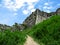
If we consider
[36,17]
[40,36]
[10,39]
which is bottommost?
[40,36]

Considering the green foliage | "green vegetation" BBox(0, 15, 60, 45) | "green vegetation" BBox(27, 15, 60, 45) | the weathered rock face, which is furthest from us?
the weathered rock face

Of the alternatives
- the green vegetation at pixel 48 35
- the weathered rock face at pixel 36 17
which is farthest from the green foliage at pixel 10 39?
the weathered rock face at pixel 36 17

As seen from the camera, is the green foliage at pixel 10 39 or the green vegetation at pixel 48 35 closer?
the green foliage at pixel 10 39

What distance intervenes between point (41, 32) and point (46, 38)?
1683 millimetres

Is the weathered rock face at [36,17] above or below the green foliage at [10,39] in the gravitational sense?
above

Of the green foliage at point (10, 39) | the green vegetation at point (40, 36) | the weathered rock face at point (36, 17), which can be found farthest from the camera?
the weathered rock face at point (36, 17)

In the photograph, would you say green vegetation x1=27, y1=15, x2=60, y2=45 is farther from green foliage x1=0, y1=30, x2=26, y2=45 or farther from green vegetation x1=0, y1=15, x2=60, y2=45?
green foliage x1=0, y1=30, x2=26, y2=45

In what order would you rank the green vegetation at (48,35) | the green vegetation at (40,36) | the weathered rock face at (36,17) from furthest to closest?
the weathered rock face at (36,17)
the green vegetation at (48,35)
the green vegetation at (40,36)

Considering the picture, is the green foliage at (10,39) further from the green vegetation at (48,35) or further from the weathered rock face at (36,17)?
the weathered rock face at (36,17)

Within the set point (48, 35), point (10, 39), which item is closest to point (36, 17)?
point (48, 35)

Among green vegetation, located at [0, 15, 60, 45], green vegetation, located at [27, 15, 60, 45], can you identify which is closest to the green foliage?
green vegetation, located at [0, 15, 60, 45]

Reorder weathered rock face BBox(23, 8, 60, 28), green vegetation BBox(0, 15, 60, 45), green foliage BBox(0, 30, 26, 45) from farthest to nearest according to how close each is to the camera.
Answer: weathered rock face BBox(23, 8, 60, 28)
green vegetation BBox(0, 15, 60, 45)
green foliage BBox(0, 30, 26, 45)

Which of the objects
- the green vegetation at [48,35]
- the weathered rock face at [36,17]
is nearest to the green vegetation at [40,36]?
the green vegetation at [48,35]

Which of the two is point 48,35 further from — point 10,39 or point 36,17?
point 36,17
